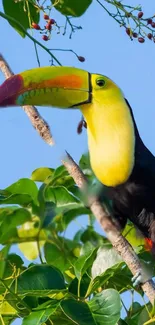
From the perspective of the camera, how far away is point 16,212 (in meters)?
1.91

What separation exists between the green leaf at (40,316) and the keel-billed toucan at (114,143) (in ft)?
2.09

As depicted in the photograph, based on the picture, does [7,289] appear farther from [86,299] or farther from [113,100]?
[113,100]

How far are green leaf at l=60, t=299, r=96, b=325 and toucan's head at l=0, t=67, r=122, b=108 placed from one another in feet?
1.89

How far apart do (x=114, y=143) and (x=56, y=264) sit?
495 millimetres

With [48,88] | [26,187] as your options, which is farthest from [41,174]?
[48,88]

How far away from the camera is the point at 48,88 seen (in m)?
2.32

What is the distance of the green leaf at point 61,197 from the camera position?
2.04 metres

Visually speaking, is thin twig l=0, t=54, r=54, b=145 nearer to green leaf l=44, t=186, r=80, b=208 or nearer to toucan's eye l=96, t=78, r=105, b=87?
green leaf l=44, t=186, r=80, b=208

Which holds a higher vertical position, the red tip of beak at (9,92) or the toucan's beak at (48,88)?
the red tip of beak at (9,92)

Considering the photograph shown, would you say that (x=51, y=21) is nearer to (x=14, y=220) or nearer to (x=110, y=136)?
(x=110, y=136)

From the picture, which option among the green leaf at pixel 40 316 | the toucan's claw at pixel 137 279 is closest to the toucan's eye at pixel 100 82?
the toucan's claw at pixel 137 279

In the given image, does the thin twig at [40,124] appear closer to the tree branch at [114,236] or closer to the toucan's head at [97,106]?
the tree branch at [114,236]

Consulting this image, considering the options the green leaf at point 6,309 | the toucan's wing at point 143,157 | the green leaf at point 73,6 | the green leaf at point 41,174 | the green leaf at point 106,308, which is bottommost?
the toucan's wing at point 143,157

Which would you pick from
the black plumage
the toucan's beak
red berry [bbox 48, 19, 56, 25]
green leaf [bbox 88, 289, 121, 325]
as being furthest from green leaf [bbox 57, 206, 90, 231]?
red berry [bbox 48, 19, 56, 25]
